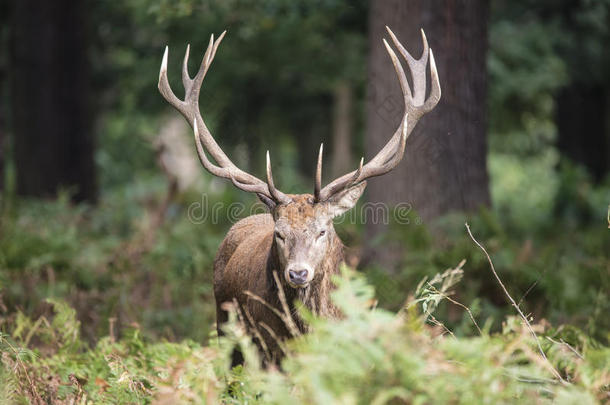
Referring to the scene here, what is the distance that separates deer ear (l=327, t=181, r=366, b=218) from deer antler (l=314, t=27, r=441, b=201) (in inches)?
1.5

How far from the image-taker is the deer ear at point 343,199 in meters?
5.68

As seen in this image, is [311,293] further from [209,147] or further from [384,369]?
[384,369]

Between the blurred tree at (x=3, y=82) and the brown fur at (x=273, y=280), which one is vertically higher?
the blurred tree at (x=3, y=82)

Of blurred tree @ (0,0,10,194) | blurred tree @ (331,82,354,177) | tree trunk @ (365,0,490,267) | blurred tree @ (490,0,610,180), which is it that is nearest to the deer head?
tree trunk @ (365,0,490,267)

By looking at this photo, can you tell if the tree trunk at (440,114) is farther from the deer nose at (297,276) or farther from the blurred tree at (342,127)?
the blurred tree at (342,127)

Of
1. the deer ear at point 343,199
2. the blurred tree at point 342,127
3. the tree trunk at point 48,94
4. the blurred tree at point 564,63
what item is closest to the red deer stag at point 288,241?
the deer ear at point 343,199

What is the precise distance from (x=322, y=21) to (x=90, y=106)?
4.21 metres

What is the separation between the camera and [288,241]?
5289 mm

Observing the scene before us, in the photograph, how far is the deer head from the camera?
5246mm

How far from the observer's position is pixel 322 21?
1193cm

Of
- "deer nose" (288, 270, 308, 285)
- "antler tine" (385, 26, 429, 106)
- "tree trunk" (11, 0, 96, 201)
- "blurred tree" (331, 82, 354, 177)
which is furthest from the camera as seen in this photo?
"blurred tree" (331, 82, 354, 177)

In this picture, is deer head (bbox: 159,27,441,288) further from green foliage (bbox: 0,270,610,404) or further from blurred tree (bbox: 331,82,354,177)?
blurred tree (bbox: 331,82,354,177)

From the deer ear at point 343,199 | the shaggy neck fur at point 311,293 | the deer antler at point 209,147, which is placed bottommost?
the shaggy neck fur at point 311,293

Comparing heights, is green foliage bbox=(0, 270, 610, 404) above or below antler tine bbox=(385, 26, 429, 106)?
below
